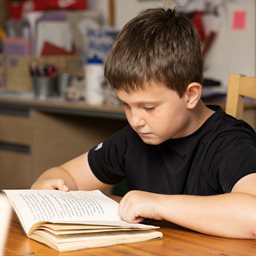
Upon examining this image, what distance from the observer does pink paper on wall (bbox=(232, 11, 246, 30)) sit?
2869 mm

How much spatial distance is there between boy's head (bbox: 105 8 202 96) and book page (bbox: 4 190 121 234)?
0.75ft

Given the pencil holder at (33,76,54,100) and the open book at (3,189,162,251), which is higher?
the open book at (3,189,162,251)

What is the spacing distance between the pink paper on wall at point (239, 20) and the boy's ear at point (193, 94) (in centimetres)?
165

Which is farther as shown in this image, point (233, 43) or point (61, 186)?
point (233, 43)

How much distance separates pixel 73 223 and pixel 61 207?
0.34 feet

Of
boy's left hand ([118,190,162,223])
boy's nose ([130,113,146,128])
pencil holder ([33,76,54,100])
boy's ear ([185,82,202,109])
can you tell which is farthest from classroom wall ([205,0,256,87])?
boy's left hand ([118,190,162,223])

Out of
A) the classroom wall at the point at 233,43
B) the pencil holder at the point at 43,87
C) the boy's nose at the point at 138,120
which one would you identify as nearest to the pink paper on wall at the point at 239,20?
the classroom wall at the point at 233,43

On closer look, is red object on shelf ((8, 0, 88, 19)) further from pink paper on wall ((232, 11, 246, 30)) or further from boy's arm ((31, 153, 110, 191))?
boy's arm ((31, 153, 110, 191))

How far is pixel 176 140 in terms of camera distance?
1370 millimetres

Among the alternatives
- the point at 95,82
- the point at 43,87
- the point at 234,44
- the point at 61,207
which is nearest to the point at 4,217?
the point at 61,207

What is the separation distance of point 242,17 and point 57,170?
1663mm

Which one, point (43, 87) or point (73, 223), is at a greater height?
point (73, 223)

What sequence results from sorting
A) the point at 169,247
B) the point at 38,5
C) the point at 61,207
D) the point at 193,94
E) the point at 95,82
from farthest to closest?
the point at 38,5 < the point at 95,82 < the point at 193,94 < the point at 61,207 < the point at 169,247

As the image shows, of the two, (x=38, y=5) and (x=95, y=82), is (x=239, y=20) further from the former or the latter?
(x=38, y=5)
